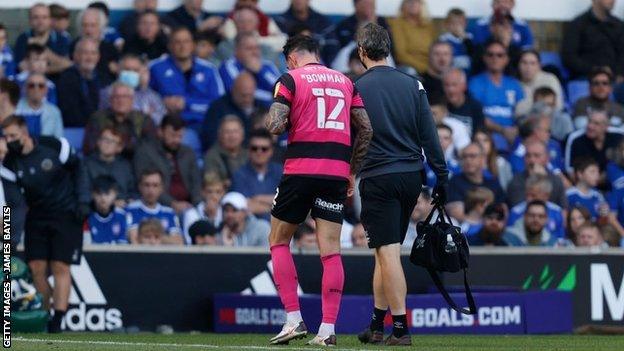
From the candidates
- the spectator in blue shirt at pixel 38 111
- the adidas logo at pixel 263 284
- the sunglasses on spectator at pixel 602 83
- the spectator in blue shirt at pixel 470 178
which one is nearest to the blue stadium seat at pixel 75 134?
the spectator in blue shirt at pixel 38 111

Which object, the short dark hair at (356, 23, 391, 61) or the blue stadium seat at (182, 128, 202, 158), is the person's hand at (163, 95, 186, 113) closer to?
the blue stadium seat at (182, 128, 202, 158)

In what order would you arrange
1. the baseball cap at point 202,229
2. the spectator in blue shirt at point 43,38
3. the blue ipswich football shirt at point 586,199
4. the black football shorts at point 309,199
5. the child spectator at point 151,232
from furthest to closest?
the blue ipswich football shirt at point 586,199, the spectator in blue shirt at point 43,38, the baseball cap at point 202,229, the child spectator at point 151,232, the black football shorts at point 309,199

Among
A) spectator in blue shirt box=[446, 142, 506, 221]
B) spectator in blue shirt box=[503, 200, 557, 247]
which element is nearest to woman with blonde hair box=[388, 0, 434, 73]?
spectator in blue shirt box=[446, 142, 506, 221]

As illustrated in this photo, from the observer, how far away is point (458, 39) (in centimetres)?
1989

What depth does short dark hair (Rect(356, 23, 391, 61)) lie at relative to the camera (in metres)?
10.7

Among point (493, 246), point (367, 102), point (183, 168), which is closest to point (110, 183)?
point (183, 168)

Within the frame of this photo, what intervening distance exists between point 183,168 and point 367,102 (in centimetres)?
658

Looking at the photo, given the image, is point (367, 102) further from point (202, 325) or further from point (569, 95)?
point (569, 95)

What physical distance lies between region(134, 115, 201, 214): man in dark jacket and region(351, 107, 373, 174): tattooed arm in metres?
6.59

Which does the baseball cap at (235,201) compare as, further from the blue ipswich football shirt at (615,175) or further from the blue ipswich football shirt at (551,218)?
the blue ipswich football shirt at (615,175)

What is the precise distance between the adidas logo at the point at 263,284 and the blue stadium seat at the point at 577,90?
21.9ft

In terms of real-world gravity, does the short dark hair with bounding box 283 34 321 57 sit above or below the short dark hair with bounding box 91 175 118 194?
above

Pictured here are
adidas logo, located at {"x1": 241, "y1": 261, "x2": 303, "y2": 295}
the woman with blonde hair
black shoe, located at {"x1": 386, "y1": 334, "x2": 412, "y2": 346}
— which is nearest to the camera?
black shoe, located at {"x1": 386, "y1": 334, "x2": 412, "y2": 346}

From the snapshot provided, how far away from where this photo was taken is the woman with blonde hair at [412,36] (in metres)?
19.5
